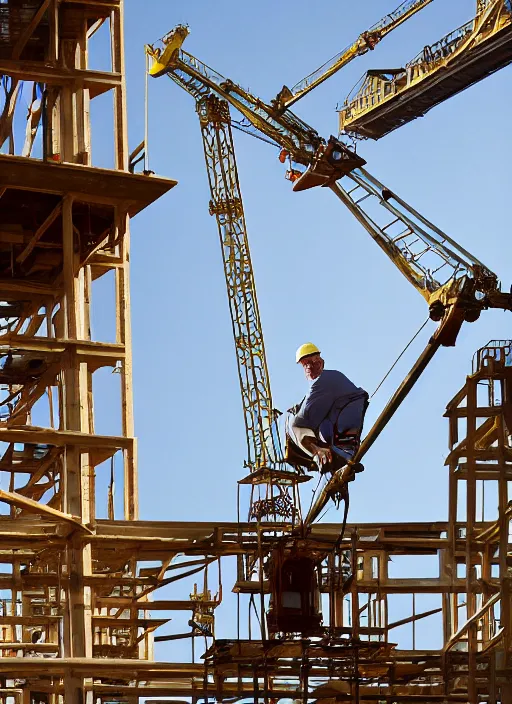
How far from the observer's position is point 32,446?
52906 millimetres

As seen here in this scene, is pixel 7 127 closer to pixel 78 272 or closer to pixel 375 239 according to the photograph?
pixel 78 272

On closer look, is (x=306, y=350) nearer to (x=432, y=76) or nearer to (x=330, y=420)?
(x=330, y=420)

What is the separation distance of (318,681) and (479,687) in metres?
4.24

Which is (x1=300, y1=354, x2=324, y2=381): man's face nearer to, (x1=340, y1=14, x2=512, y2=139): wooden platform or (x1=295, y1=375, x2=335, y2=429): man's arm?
(x1=295, y1=375, x2=335, y2=429): man's arm

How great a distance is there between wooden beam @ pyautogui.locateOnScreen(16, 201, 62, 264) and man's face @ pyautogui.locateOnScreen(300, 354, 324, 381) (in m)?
8.21

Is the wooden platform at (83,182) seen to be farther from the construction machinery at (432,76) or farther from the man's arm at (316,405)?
the construction machinery at (432,76)

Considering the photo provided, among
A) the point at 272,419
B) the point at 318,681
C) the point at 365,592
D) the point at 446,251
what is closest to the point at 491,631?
the point at 365,592

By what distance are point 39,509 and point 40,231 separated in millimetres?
8543

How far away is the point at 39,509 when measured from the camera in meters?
43.5

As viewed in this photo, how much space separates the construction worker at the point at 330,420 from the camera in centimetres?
4847

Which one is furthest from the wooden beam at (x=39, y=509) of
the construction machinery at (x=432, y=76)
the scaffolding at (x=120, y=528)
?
the construction machinery at (x=432, y=76)

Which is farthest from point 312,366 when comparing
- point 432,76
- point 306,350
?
point 432,76

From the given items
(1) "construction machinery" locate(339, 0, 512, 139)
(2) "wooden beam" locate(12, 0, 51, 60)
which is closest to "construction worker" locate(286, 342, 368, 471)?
(2) "wooden beam" locate(12, 0, 51, 60)

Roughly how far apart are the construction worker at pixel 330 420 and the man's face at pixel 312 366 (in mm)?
2177
